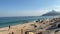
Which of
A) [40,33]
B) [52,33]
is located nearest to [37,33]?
[40,33]

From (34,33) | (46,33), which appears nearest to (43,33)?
(46,33)

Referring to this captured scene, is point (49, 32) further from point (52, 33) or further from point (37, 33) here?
point (37, 33)

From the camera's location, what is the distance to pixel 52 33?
8922mm

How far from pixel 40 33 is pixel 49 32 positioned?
553 mm

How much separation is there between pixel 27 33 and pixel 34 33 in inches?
18.2

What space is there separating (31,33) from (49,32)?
1247 millimetres

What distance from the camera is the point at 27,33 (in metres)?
9.43

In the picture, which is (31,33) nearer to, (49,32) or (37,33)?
(37,33)

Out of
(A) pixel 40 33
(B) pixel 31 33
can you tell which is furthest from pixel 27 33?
(A) pixel 40 33

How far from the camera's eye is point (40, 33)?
900cm

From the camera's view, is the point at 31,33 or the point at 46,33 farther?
the point at 31,33

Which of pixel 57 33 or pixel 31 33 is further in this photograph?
pixel 31 33

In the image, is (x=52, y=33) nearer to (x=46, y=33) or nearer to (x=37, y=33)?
(x=46, y=33)

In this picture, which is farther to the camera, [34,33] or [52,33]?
[34,33]
